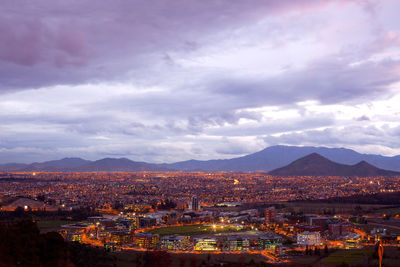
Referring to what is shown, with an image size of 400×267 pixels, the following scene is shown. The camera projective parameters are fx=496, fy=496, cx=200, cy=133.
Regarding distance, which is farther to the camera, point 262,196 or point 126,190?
point 126,190

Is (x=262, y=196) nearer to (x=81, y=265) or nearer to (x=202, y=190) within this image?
(x=202, y=190)

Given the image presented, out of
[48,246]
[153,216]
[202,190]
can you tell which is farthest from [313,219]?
[202,190]

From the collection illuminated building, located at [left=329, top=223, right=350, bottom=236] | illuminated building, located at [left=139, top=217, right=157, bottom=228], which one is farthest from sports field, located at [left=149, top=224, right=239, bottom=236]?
illuminated building, located at [left=329, top=223, right=350, bottom=236]

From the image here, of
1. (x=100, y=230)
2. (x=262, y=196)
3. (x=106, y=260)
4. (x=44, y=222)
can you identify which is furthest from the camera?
(x=262, y=196)

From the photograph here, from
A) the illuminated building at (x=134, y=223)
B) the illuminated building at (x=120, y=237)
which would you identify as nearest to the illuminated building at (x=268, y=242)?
the illuminated building at (x=120, y=237)

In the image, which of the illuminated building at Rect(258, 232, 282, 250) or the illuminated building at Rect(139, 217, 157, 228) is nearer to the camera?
the illuminated building at Rect(258, 232, 282, 250)

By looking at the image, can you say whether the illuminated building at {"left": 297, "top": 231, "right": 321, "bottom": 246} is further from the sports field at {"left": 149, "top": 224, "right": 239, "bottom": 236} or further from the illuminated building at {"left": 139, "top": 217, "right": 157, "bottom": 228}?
the illuminated building at {"left": 139, "top": 217, "right": 157, "bottom": 228}

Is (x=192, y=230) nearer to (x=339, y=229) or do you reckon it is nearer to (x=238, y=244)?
(x=238, y=244)
